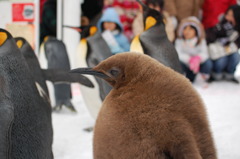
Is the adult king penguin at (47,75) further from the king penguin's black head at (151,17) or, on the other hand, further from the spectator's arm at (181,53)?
the spectator's arm at (181,53)

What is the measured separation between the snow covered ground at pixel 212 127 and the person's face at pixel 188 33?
55 centimetres

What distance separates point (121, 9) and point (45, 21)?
1061 millimetres

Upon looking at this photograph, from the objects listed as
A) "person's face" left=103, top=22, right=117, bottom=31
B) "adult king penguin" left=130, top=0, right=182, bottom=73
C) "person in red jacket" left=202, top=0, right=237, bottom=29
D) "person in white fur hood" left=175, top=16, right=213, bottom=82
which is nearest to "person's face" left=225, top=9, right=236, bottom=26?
"person in red jacket" left=202, top=0, right=237, bottom=29

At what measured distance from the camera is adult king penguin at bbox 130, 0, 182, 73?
1.79m

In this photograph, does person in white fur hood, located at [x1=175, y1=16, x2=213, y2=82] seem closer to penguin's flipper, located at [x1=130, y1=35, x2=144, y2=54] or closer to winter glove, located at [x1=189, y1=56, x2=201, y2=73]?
winter glove, located at [x1=189, y1=56, x2=201, y2=73]

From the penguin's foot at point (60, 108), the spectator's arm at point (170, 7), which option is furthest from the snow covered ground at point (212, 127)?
the spectator's arm at point (170, 7)

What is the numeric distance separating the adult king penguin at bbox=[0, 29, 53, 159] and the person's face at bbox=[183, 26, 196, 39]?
2553 mm

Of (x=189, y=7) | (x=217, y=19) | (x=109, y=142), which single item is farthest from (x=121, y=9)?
(x=109, y=142)

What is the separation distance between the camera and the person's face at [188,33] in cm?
372

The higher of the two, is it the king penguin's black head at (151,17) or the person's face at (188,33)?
→ the king penguin's black head at (151,17)

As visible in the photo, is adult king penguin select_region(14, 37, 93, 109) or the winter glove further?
the winter glove

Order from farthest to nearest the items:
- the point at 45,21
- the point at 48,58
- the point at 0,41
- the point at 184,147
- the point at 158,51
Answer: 1. the point at 45,21
2. the point at 48,58
3. the point at 158,51
4. the point at 0,41
5. the point at 184,147

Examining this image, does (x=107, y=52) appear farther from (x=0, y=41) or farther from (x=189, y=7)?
(x=189, y=7)

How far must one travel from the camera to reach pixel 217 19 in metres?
4.88
